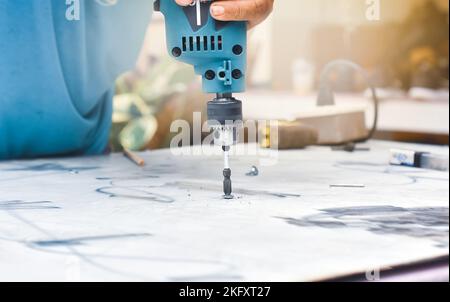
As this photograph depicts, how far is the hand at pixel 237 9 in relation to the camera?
3.70 feet

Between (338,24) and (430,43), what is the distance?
343mm

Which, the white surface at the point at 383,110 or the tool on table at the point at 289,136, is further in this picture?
the white surface at the point at 383,110

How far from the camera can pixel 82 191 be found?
1.31 m

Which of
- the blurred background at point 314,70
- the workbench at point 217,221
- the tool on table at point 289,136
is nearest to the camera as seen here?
the workbench at point 217,221

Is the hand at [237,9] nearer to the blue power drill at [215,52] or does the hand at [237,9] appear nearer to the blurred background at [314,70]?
the blue power drill at [215,52]

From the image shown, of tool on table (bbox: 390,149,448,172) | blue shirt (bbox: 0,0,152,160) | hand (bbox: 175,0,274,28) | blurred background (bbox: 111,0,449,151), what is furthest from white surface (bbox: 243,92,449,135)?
hand (bbox: 175,0,274,28)

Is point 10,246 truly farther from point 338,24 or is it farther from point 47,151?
point 338,24

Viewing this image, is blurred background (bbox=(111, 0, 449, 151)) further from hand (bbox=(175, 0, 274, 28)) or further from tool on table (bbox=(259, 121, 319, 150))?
hand (bbox=(175, 0, 274, 28))

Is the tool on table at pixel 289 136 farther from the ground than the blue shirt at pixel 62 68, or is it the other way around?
the blue shirt at pixel 62 68

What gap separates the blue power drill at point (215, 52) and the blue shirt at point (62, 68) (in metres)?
0.56

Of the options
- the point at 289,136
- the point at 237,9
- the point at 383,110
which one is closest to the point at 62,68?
the point at 289,136

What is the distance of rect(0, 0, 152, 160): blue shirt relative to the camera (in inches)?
64.7

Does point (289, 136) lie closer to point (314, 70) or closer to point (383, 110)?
point (383, 110)

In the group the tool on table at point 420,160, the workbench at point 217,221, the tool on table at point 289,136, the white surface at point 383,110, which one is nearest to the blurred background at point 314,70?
the white surface at point 383,110
